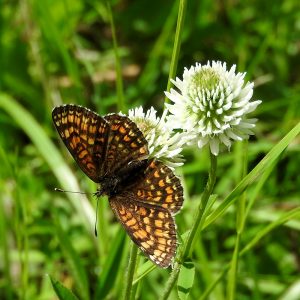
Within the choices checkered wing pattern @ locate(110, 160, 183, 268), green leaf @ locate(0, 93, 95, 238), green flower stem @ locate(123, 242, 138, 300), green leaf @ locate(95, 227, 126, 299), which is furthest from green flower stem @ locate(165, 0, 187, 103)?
green leaf @ locate(0, 93, 95, 238)

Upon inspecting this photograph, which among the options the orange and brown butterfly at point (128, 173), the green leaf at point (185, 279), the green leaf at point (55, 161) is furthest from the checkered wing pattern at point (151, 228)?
the green leaf at point (55, 161)

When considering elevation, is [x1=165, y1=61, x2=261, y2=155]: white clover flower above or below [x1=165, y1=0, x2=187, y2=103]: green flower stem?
below

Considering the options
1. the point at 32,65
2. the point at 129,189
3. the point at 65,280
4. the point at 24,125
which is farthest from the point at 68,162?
the point at 129,189

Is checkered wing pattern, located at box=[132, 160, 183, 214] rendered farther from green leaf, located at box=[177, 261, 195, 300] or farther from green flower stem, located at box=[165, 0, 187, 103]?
green flower stem, located at box=[165, 0, 187, 103]

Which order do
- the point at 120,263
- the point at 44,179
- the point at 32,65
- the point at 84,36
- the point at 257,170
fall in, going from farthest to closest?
the point at 84,36, the point at 32,65, the point at 44,179, the point at 120,263, the point at 257,170

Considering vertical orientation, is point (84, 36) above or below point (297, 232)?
above

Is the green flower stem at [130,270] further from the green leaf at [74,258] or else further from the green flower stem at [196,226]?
the green leaf at [74,258]

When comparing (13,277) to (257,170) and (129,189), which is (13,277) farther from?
(257,170)
